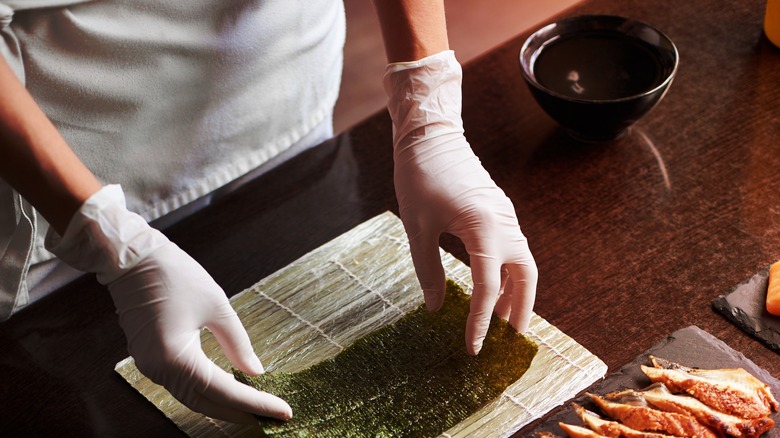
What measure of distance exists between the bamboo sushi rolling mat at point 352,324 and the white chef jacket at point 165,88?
366 millimetres

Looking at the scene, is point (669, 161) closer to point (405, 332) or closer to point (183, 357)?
point (405, 332)

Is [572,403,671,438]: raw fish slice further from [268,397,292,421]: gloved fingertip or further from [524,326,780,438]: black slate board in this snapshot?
[268,397,292,421]: gloved fingertip

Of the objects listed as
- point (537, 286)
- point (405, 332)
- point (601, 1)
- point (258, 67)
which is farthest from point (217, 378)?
point (601, 1)

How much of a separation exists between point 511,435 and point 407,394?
186mm

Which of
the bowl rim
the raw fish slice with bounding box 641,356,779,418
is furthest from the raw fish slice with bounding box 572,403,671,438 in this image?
the bowl rim

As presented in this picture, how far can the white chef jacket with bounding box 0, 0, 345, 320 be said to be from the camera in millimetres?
1708

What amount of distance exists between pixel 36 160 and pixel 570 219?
1.02 m

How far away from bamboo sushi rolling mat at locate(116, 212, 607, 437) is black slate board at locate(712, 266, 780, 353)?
259 mm

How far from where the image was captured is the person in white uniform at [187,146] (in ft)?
4.53

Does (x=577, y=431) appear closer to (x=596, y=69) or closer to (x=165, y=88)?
(x=596, y=69)

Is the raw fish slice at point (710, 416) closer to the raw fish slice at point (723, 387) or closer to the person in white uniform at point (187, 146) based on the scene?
the raw fish slice at point (723, 387)

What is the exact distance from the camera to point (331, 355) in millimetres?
1625

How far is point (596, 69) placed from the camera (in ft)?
6.43

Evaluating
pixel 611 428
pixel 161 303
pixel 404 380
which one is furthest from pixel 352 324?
pixel 611 428
